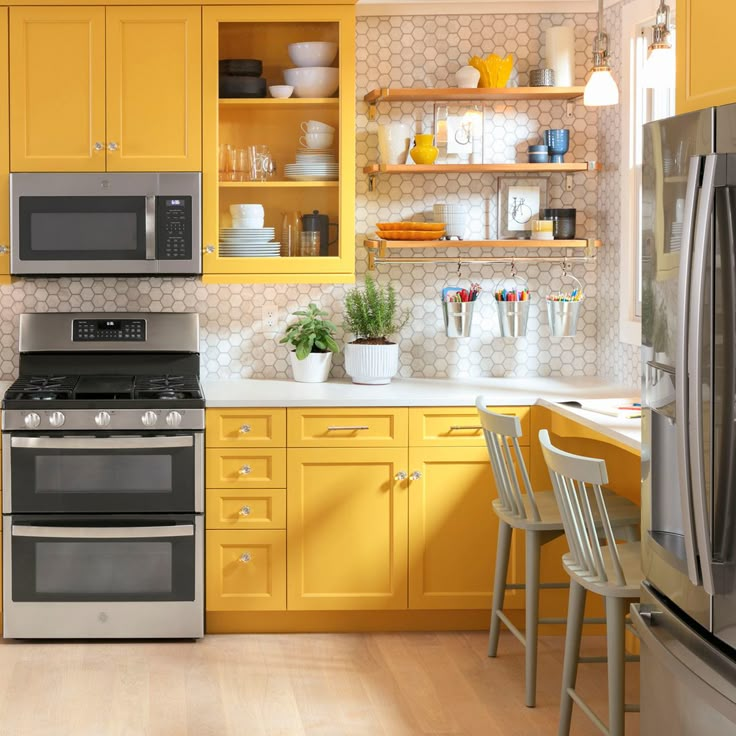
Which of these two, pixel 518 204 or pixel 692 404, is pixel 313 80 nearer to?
pixel 518 204

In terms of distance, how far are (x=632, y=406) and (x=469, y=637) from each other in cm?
108

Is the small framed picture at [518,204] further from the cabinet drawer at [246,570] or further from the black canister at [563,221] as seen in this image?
the cabinet drawer at [246,570]

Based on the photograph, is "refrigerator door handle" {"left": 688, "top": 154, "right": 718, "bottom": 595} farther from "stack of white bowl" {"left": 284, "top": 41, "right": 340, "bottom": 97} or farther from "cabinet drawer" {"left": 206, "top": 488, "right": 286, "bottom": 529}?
"stack of white bowl" {"left": 284, "top": 41, "right": 340, "bottom": 97}

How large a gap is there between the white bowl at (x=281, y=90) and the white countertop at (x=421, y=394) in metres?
1.14

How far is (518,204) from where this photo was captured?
4414 mm

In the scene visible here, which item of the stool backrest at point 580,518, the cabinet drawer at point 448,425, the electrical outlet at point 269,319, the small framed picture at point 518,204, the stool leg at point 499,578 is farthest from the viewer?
the electrical outlet at point 269,319

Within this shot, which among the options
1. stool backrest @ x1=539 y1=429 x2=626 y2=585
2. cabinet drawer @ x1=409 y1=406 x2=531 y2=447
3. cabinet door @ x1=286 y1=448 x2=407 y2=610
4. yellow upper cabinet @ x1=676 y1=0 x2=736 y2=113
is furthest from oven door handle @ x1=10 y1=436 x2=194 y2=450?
yellow upper cabinet @ x1=676 y1=0 x2=736 y2=113

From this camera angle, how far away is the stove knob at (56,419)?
3809 millimetres

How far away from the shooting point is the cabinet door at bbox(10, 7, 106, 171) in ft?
13.1

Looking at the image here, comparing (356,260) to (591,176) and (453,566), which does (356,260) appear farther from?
(453,566)

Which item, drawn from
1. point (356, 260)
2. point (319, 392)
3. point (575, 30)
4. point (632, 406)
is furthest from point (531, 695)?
point (575, 30)

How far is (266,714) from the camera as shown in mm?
3281

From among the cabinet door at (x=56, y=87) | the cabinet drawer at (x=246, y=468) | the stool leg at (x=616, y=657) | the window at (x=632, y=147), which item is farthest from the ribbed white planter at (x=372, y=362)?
the stool leg at (x=616, y=657)

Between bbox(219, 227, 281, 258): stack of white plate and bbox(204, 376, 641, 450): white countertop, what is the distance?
526mm
